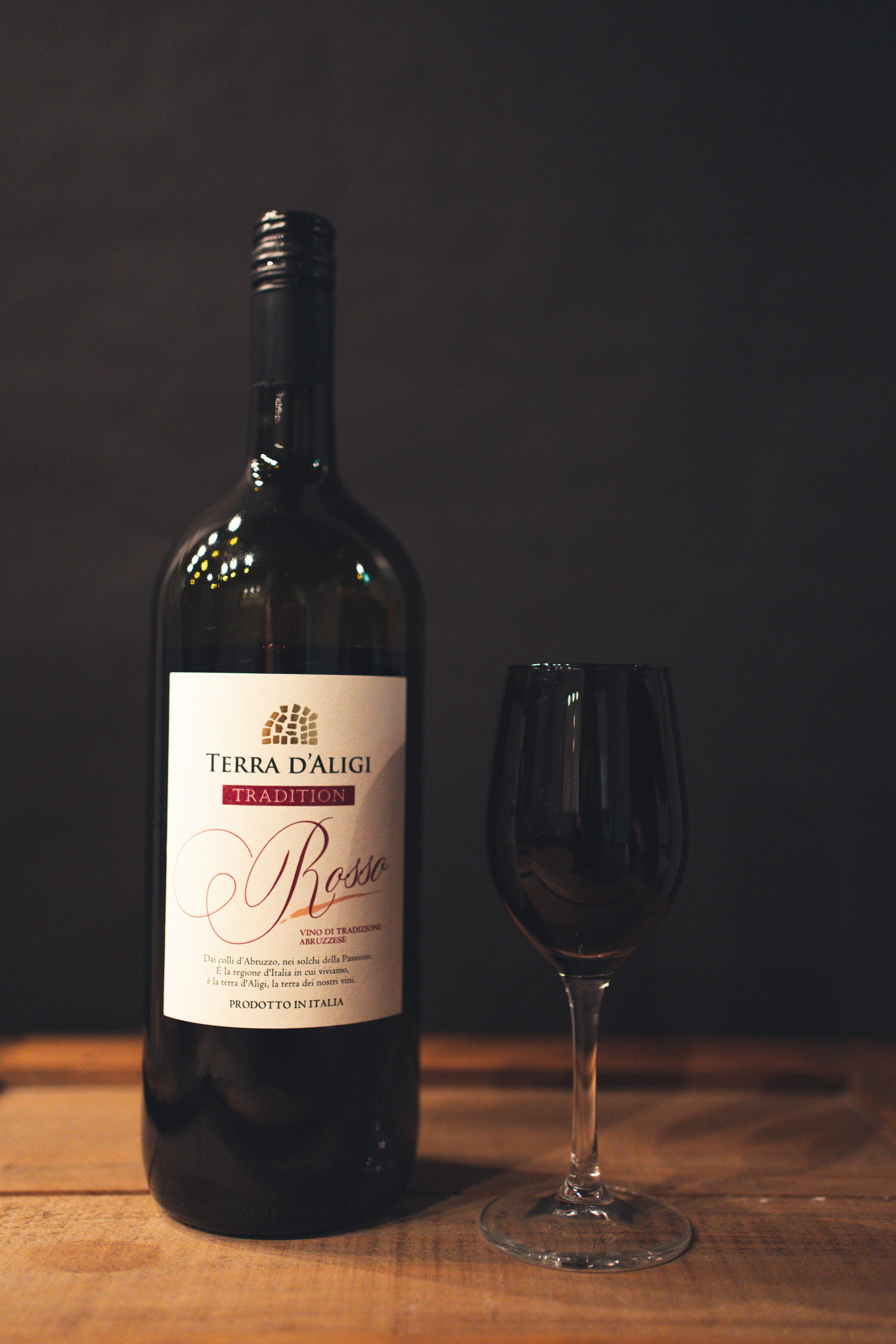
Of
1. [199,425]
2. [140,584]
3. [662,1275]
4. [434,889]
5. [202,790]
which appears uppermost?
[199,425]

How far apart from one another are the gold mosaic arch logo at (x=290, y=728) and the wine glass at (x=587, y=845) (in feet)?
0.33

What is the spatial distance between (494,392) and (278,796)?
53 centimetres

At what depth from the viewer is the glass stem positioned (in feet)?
1.90

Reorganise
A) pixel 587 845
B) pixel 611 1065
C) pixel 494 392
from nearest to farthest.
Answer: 1. pixel 587 845
2. pixel 611 1065
3. pixel 494 392

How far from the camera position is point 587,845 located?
54cm

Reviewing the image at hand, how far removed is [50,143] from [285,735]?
2.25 feet

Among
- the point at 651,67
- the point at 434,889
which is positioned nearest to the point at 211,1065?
the point at 434,889

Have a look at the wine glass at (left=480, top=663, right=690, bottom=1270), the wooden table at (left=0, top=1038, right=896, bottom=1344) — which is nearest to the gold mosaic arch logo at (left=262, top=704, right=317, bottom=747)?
the wine glass at (left=480, top=663, right=690, bottom=1270)

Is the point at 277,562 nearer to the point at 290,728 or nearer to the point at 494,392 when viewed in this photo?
the point at 290,728

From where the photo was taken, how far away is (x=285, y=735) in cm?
56

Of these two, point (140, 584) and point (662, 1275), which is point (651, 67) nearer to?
point (140, 584)

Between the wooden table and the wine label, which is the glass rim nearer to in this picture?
the wine label

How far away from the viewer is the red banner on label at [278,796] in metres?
0.56

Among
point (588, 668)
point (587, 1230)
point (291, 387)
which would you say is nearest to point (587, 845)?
point (588, 668)
